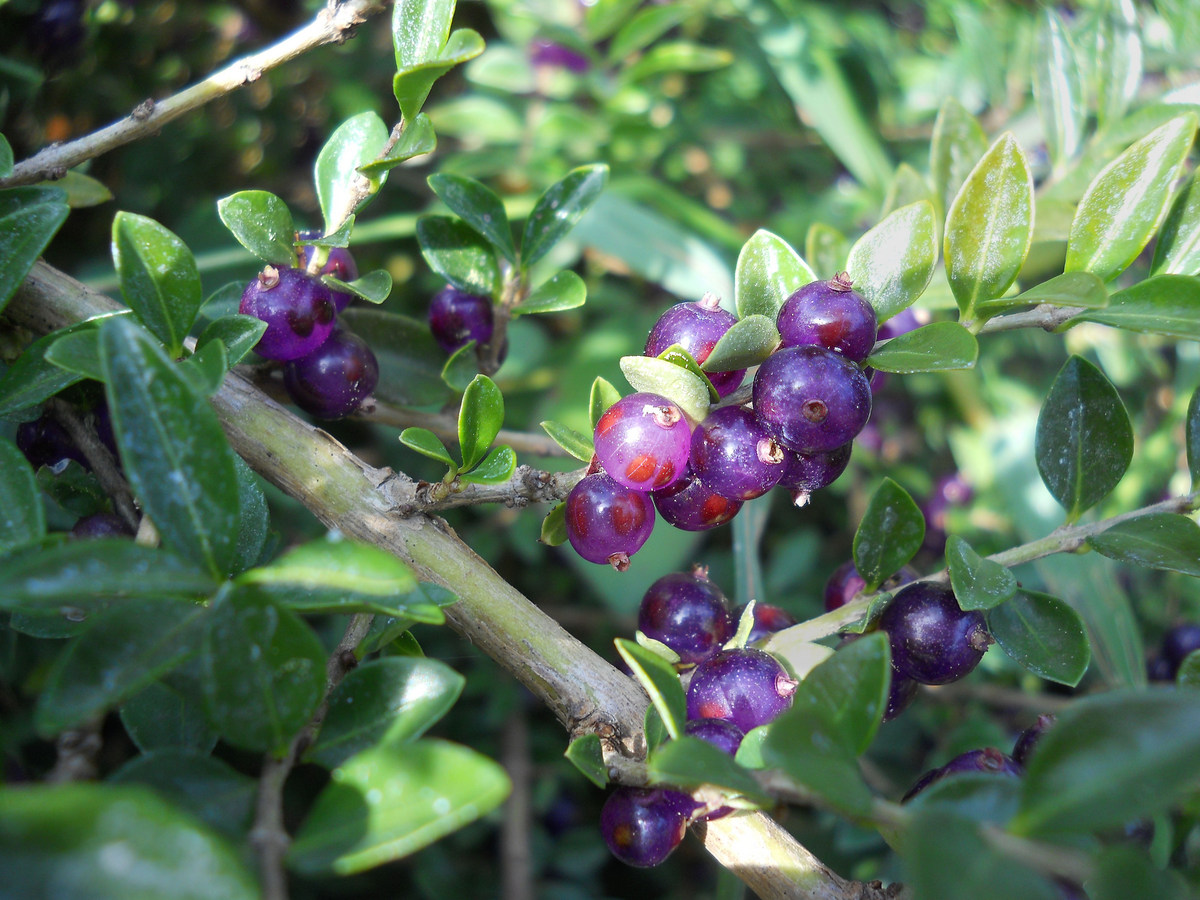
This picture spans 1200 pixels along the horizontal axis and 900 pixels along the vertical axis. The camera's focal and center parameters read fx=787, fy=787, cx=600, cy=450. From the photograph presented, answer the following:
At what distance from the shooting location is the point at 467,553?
117cm

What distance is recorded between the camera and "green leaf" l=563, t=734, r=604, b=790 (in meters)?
0.97

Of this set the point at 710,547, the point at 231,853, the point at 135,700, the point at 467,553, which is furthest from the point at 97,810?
the point at 710,547

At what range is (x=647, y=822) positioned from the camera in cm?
102

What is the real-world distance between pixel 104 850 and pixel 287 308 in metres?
0.79

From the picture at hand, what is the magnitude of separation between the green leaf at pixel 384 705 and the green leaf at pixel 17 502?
1.31ft

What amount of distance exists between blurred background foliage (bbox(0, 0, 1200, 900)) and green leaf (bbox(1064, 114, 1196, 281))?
682 millimetres

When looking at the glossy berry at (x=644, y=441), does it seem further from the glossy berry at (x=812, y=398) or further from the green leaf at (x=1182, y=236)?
the green leaf at (x=1182, y=236)

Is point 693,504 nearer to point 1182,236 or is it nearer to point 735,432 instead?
point 735,432

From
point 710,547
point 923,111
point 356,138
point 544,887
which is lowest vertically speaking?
point 544,887

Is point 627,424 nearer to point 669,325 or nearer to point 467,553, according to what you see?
point 669,325

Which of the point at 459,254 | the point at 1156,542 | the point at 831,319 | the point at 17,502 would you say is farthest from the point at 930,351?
the point at 17,502

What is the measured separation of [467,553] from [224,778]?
1.42 ft

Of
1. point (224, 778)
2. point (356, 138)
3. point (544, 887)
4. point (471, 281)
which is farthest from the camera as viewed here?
point (544, 887)

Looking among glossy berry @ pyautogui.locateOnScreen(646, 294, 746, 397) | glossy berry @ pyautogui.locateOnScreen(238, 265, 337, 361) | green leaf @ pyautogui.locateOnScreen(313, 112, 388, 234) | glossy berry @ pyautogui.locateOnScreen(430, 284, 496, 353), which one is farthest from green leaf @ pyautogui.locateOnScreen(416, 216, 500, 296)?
glossy berry @ pyautogui.locateOnScreen(646, 294, 746, 397)
